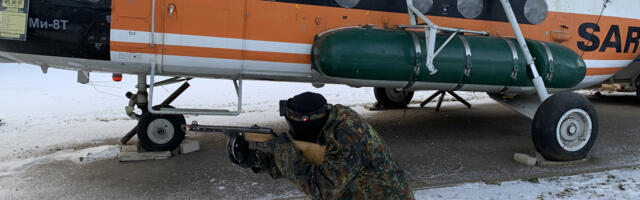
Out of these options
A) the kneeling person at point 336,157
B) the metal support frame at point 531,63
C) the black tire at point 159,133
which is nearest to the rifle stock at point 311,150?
the kneeling person at point 336,157

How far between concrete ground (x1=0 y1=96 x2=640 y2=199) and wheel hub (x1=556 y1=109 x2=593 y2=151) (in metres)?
0.26

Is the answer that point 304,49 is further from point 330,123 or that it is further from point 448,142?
point 330,123

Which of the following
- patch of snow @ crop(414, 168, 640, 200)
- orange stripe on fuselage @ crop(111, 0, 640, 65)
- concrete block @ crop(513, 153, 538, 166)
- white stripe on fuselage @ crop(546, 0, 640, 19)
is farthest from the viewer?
white stripe on fuselage @ crop(546, 0, 640, 19)

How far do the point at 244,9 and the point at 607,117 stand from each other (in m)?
7.06

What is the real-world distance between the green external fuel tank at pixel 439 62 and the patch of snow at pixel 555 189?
1372 millimetres

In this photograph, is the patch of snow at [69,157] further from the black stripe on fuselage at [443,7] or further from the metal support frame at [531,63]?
the metal support frame at [531,63]

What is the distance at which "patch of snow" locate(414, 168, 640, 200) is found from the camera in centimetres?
408

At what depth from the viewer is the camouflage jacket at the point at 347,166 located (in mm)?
2023

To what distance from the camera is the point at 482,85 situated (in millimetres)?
5473

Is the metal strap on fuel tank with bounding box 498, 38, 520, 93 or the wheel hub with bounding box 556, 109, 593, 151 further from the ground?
the metal strap on fuel tank with bounding box 498, 38, 520, 93

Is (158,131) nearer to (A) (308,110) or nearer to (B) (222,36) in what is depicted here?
(B) (222,36)

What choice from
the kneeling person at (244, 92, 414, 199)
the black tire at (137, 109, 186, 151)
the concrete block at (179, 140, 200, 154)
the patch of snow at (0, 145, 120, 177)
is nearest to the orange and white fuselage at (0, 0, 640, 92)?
the black tire at (137, 109, 186, 151)

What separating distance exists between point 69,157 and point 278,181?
294 cm

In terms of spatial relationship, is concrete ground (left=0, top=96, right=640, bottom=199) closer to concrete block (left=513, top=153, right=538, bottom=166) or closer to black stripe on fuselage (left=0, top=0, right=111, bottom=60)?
concrete block (left=513, top=153, right=538, bottom=166)
